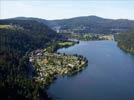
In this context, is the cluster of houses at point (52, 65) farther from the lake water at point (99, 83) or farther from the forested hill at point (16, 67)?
the forested hill at point (16, 67)

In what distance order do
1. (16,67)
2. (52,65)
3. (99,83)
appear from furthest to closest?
(52,65), (16,67), (99,83)

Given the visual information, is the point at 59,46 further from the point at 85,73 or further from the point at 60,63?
the point at 85,73

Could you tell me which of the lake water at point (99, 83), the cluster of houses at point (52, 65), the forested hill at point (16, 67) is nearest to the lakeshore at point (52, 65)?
the cluster of houses at point (52, 65)

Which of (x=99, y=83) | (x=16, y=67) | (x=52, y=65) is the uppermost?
(x=16, y=67)

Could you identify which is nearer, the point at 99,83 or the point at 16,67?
the point at 99,83

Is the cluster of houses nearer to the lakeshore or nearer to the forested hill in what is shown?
the lakeshore

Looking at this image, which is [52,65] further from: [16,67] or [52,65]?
[16,67]

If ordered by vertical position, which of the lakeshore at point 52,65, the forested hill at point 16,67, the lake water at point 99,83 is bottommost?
the lake water at point 99,83

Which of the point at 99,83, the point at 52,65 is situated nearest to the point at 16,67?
the point at 52,65

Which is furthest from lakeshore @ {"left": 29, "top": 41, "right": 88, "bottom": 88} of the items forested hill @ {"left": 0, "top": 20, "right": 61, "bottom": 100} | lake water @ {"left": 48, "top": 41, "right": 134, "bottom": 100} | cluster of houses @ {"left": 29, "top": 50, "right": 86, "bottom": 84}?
forested hill @ {"left": 0, "top": 20, "right": 61, "bottom": 100}

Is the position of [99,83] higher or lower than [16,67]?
lower

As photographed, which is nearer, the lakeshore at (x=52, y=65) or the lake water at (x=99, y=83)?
the lake water at (x=99, y=83)
